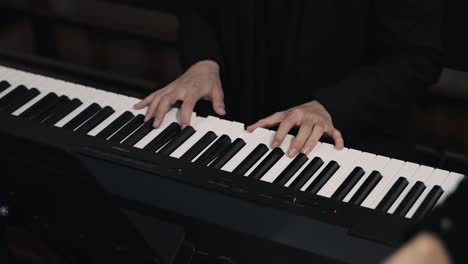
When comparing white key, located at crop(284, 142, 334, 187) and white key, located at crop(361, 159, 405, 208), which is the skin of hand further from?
white key, located at crop(284, 142, 334, 187)

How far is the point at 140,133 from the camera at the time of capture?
1.85 m

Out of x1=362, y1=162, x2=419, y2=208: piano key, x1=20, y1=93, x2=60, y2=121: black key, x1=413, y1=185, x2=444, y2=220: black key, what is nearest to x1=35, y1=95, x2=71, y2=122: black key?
x1=20, y1=93, x2=60, y2=121: black key

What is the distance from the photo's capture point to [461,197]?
1.66 feet

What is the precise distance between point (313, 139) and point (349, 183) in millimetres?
188

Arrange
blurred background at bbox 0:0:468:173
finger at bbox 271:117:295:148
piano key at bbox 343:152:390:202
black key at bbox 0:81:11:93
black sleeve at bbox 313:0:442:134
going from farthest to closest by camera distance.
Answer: blurred background at bbox 0:0:468:173 → black key at bbox 0:81:11:93 → black sleeve at bbox 313:0:442:134 → finger at bbox 271:117:295:148 → piano key at bbox 343:152:390:202

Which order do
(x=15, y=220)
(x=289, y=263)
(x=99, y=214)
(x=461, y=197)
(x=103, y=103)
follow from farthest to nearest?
(x=103, y=103) → (x=15, y=220) → (x=289, y=263) → (x=99, y=214) → (x=461, y=197)

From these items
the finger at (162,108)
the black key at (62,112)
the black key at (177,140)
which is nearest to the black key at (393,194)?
the black key at (177,140)

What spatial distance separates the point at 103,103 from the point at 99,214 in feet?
2.47

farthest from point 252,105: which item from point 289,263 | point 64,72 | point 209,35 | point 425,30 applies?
point 64,72

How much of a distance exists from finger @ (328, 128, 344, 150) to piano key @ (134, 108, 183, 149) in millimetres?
355

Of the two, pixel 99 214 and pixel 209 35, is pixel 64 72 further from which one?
pixel 99 214

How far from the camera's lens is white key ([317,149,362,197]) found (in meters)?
1.60

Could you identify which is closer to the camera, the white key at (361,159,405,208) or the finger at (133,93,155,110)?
the white key at (361,159,405,208)

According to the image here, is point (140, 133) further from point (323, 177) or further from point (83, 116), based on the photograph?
point (323, 177)
